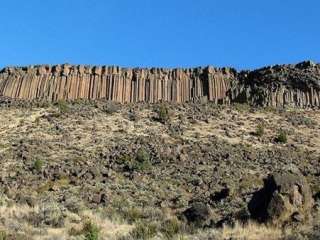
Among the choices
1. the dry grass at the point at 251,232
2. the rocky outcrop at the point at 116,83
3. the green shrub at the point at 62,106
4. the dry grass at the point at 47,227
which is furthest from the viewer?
the rocky outcrop at the point at 116,83

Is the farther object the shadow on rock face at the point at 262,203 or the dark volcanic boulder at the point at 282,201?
the shadow on rock face at the point at 262,203

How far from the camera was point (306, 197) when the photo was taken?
22.7 m

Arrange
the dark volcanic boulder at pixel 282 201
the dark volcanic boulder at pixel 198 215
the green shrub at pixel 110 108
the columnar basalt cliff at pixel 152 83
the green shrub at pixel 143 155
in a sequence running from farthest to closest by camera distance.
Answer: the columnar basalt cliff at pixel 152 83
the green shrub at pixel 110 108
the green shrub at pixel 143 155
the dark volcanic boulder at pixel 198 215
the dark volcanic boulder at pixel 282 201

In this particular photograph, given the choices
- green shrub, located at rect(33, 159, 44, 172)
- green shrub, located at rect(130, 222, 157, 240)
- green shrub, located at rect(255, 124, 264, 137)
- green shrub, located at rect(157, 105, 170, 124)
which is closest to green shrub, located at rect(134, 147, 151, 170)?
green shrub, located at rect(33, 159, 44, 172)

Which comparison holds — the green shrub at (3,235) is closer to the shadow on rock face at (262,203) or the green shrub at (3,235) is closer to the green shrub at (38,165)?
the shadow on rock face at (262,203)

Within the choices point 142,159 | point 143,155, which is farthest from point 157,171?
point 143,155

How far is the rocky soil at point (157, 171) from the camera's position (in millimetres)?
21875

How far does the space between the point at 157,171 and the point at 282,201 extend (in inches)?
916

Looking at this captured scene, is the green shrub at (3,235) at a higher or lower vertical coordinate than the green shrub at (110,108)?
lower

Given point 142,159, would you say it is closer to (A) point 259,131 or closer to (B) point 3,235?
(A) point 259,131

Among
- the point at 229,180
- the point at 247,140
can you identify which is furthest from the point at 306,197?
the point at 247,140

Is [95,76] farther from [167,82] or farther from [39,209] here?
[39,209]

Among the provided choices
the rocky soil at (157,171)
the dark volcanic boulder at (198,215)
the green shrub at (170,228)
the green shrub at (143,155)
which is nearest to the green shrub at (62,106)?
the rocky soil at (157,171)

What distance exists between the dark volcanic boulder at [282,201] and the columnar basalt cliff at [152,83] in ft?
163
